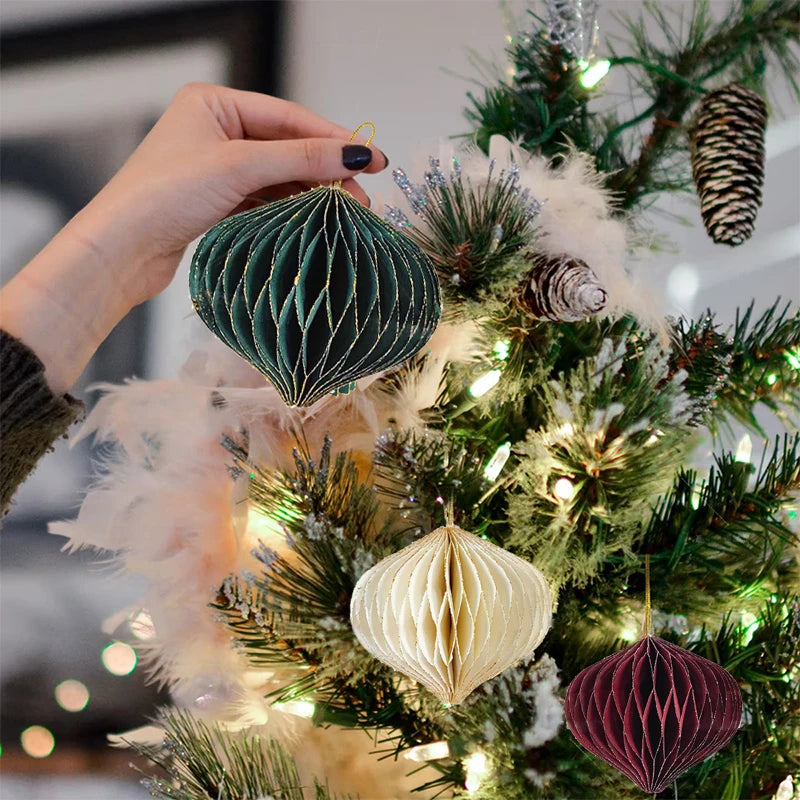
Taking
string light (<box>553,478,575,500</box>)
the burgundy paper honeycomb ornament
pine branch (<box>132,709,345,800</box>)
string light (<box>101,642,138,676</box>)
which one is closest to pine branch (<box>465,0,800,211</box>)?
string light (<box>553,478,575,500</box>)

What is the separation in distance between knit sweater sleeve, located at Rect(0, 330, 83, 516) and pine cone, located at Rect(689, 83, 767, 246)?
458 mm

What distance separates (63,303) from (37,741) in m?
0.74

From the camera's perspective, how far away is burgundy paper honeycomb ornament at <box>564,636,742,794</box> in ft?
1.14

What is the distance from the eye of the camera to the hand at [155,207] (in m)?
0.44

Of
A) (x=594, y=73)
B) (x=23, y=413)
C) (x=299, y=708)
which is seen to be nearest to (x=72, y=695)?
(x=299, y=708)

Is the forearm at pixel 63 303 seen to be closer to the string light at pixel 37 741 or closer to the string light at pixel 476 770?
the string light at pixel 476 770

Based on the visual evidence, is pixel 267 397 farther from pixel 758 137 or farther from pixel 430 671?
pixel 758 137

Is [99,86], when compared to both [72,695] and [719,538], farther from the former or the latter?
[719,538]

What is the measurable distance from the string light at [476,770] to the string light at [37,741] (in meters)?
0.71

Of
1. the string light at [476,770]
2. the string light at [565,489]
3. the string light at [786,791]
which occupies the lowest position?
the string light at [476,770]

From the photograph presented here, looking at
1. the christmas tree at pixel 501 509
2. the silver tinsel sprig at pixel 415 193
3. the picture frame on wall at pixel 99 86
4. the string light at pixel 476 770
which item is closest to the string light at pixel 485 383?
the christmas tree at pixel 501 509

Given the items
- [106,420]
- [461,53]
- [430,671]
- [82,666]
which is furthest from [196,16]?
[430,671]

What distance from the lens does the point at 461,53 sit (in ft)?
3.20

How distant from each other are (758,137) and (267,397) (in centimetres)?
42
